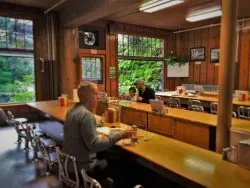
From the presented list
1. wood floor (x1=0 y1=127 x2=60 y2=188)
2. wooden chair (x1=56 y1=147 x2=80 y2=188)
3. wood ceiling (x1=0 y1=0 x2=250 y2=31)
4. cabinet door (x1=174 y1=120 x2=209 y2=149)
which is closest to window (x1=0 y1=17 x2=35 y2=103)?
wood ceiling (x1=0 y1=0 x2=250 y2=31)

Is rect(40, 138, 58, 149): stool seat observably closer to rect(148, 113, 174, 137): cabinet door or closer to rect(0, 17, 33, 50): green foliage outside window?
rect(148, 113, 174, 137): cabinet door

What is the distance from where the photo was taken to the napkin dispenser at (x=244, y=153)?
175cm

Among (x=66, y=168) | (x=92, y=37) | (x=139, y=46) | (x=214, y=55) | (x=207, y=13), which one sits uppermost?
(x=207, y=13)

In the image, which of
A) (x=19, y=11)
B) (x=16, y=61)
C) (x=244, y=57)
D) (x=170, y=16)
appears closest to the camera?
(x=19, y=11)

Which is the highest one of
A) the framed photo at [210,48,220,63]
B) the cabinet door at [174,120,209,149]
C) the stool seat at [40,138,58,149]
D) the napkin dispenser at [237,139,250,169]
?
the framed photo at [210,48,220,63]

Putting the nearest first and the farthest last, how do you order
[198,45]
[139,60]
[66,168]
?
[66,168]
[198,45]
[139,60]

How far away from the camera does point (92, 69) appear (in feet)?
25.9

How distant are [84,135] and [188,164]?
89 centimetres

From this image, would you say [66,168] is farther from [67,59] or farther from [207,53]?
[207,53]

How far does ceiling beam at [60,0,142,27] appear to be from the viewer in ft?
14.1

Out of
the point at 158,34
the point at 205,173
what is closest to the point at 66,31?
the point at 158,34

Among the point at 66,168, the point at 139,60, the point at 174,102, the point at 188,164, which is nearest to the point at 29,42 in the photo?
the point at 139,60

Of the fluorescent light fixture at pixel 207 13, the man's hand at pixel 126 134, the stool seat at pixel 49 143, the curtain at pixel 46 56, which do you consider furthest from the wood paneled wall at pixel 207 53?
the man's hand at pixel 126 134

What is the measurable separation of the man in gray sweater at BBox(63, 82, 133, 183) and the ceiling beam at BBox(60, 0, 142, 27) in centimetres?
253
